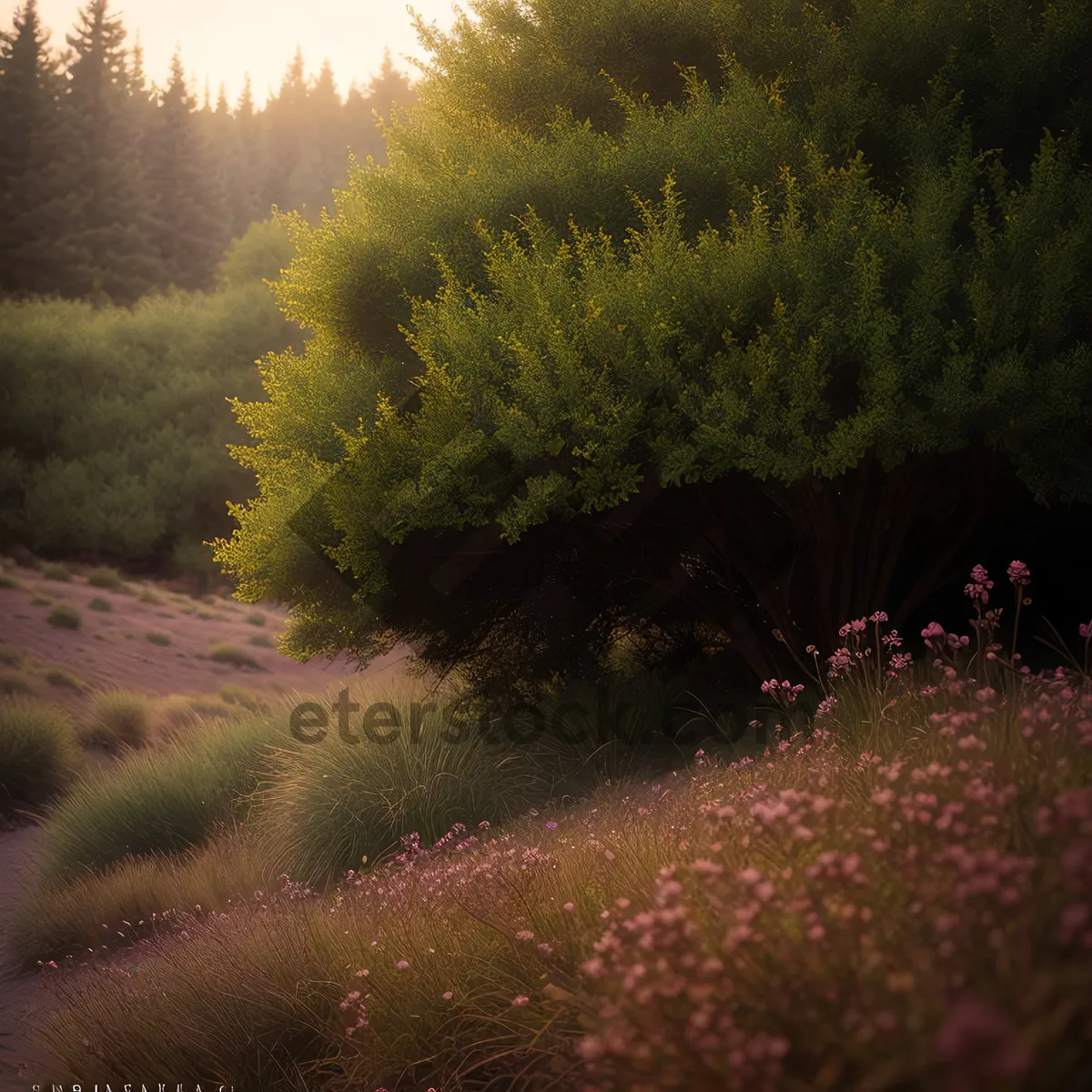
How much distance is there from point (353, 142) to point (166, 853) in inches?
3186

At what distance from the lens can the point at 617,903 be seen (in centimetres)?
270

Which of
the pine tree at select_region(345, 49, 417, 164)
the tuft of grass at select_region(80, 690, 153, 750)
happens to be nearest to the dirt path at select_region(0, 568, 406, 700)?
the tuft of grass at select_region(80, 690, 153, 750)

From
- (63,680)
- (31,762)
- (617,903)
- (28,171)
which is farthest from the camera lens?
(28,171)

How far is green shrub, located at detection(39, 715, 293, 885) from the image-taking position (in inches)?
380

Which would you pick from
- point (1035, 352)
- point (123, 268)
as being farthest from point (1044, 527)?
point (123, 268)

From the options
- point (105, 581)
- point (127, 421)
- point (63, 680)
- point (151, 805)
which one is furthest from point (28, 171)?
point (151, 805)

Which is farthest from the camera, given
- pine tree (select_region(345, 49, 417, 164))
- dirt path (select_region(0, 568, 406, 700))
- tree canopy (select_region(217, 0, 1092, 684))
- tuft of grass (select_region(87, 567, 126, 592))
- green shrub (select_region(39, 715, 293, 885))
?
pine tree (select_region(345, 49, 417, 164))

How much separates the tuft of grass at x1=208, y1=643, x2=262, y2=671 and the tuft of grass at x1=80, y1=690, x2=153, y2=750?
6375 millimetres

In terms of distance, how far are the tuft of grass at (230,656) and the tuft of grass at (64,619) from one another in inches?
119

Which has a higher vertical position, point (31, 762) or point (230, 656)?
point (31, 762)

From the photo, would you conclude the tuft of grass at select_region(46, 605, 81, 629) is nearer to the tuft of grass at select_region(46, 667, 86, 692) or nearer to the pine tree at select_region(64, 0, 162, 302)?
the tuft of grass at select_region(46, 667, 86, 692)

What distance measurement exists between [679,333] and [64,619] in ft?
58.5

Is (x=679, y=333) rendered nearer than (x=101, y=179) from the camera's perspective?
Yes

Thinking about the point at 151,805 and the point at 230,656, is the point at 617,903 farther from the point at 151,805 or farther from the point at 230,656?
the point at 230,656
